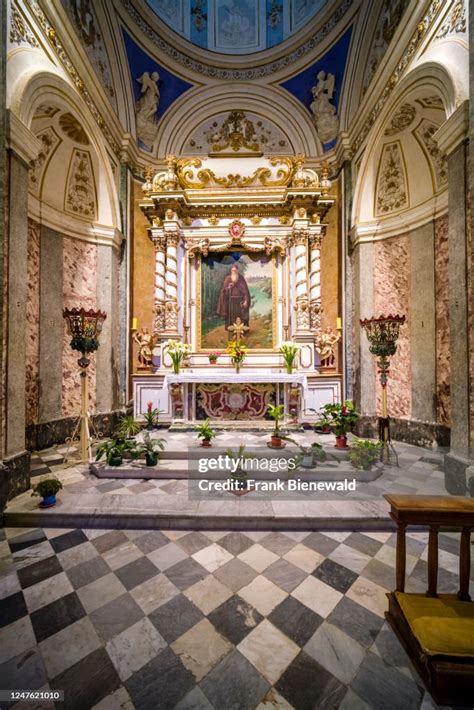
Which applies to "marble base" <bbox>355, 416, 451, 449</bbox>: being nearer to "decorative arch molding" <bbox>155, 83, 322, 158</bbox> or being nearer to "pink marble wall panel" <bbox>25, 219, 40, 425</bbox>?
"pink marble wall panel" <bbox>25, 219, 40, 425</bbox>

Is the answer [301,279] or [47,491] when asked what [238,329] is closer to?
[301,279]

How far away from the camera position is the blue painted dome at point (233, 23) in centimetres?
811

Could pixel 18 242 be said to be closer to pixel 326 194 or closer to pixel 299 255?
pixel 299 255

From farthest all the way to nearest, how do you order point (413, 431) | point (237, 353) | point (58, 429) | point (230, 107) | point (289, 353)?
point (230, 107) → point (237, 353) → point (289, 353) → point (58, 429) → point (413, 431)

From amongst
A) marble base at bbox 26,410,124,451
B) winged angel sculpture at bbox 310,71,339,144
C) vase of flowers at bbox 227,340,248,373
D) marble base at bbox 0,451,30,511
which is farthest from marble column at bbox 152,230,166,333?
winged angel sculpture at bbox 310,71,339,144

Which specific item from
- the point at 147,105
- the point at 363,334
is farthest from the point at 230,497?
the point at 147,105

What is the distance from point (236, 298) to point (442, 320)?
185 inches

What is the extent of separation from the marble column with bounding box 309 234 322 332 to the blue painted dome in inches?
237

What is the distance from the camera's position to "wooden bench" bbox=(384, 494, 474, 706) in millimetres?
1468

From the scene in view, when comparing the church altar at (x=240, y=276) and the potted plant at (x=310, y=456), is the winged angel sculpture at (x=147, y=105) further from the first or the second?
the potted plant at (x=310, y=456)

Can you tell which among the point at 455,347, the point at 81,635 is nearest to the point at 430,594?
the point at 81,635

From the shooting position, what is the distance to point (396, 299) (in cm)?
653

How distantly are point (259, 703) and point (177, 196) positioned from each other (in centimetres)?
854

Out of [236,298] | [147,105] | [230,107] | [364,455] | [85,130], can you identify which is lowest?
[364,455]
